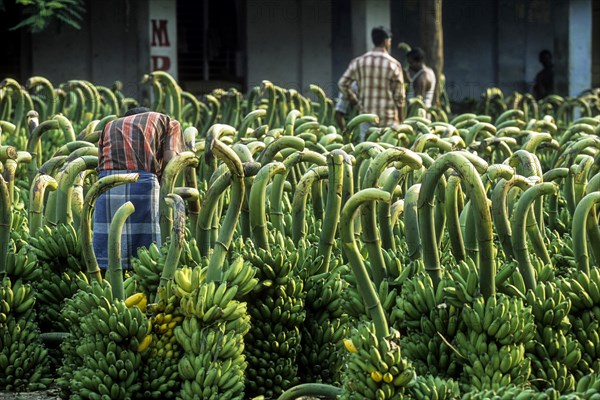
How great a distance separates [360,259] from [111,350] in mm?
996

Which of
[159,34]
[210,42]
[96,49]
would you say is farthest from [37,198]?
[210,42]

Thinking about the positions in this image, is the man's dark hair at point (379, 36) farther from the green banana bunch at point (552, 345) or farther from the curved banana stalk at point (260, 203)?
the green banana bunch at point (552, 345)

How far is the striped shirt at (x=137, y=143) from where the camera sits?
20.4ft

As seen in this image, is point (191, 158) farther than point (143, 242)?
No

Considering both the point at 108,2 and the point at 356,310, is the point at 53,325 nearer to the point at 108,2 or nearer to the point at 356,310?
the point at 356,310

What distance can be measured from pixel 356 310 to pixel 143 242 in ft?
6.09

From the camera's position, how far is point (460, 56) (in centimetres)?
2052

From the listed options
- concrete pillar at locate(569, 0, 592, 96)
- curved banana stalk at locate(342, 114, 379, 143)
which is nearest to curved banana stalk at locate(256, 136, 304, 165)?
curved banana stalk at locate(342, 114, 379, 143)

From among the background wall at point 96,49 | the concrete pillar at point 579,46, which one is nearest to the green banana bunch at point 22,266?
the background wall at point 96,49

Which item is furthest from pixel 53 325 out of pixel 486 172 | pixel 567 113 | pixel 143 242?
pixel 567 113

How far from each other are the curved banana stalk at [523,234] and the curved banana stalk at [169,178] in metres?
1.40

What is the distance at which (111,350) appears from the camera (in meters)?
4.52

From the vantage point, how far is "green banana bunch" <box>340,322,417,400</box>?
3.88 m

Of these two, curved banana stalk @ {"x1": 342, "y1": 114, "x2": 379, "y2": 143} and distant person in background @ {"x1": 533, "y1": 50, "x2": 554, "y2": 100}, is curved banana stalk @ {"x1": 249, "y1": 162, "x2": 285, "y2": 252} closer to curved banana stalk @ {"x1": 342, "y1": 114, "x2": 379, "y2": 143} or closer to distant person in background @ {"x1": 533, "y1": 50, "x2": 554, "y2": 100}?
curved banana stalk @ {"x1": 342, "y1": 114, "x2": 379, "y2": 143}
